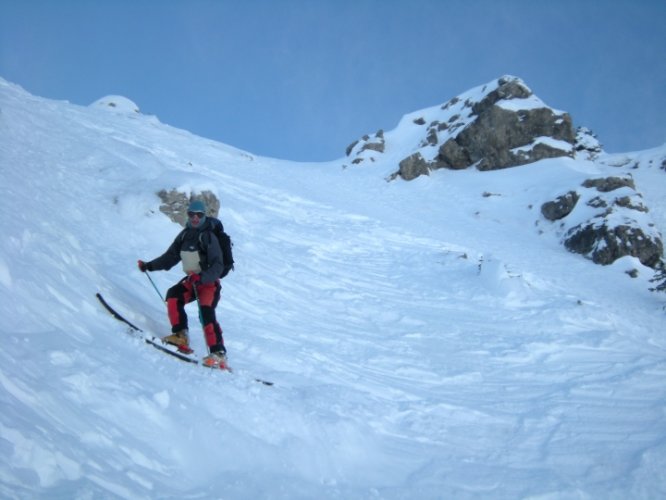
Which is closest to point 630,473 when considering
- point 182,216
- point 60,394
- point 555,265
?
point 60,394

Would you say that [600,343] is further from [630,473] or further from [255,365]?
[255,365]

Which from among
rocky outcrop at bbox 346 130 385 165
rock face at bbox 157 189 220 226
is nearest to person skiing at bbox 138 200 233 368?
rock face at bbox 157 189 220 226

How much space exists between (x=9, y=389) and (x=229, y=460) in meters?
1.71

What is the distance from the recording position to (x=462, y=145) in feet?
131

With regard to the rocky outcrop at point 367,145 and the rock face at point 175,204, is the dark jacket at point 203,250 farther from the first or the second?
the rocky outcrop at point 367,145

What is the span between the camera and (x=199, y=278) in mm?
5754

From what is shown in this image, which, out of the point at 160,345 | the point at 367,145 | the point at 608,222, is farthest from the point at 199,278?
the point at 367,145

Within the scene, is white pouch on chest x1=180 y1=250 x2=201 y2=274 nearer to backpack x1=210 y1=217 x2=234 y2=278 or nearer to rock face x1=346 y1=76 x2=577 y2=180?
backpack x1=210 y1=217 x2=234 y2=278

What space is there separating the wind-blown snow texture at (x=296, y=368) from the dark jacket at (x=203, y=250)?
0.91m

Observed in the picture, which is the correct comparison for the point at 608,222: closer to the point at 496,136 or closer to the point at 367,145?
the point at 496,136

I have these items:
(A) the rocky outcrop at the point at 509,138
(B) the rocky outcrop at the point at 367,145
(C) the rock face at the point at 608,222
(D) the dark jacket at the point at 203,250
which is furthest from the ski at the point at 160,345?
(B) the rocky outcrop at the point at 367,145

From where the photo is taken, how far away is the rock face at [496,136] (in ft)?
121

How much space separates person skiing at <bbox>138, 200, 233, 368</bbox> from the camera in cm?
562

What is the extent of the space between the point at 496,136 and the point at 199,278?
37.2 m
